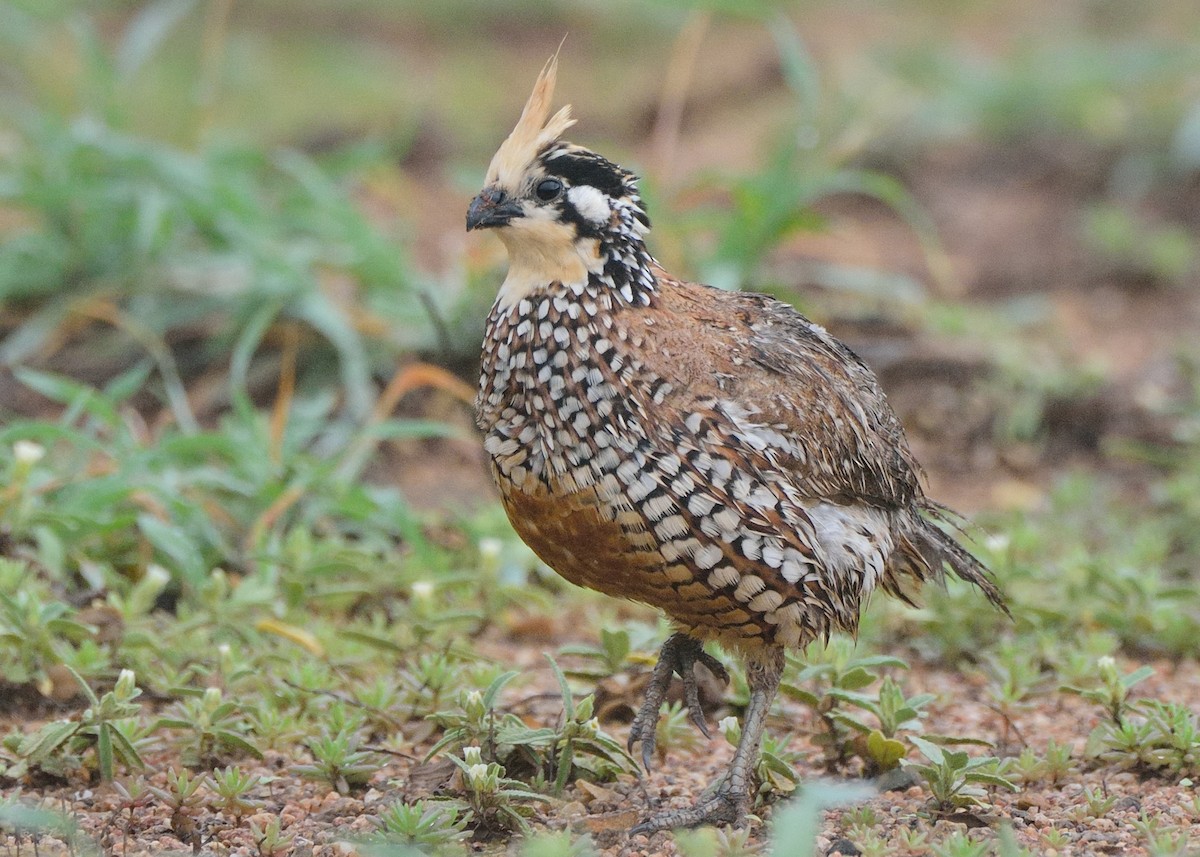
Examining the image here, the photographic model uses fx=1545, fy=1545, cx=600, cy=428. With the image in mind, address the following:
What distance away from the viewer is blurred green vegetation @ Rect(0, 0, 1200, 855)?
3.86 metres

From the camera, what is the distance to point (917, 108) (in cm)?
938

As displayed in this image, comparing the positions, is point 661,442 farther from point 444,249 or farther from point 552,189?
point 444,249

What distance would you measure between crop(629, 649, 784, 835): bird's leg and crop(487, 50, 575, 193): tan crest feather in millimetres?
1285

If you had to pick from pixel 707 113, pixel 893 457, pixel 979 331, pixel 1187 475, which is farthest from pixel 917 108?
pixel 893 457

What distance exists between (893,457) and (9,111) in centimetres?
526

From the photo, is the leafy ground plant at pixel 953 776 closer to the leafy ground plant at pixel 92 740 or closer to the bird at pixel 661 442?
the bird at pixel 661 442

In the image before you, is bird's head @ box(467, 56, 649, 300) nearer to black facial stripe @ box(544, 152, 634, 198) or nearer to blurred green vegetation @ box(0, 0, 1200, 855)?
black facial stripe @ box(544, 152, 634, 198)

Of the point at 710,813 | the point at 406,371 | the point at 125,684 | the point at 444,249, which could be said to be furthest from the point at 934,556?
the point at 444,249

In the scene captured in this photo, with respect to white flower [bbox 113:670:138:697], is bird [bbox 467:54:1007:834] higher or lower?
higher

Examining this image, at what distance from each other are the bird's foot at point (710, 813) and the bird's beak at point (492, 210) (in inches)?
55.1

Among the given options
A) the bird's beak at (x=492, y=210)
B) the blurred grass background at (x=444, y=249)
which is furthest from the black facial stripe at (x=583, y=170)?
the blurred grass background at (x=444, y=249)

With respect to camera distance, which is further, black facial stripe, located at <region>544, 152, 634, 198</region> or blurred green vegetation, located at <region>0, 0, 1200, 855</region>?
blurred green vegetation, located at <region>0, 0, 1200, 855</region>

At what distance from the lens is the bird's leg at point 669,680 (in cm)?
379

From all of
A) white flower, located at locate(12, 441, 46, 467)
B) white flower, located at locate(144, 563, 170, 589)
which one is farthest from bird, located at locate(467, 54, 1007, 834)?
white flower, located at locate(12, 441, 46, 467)
